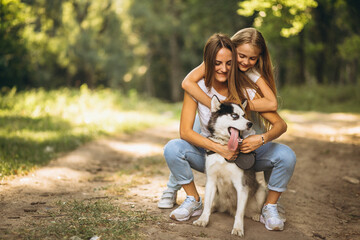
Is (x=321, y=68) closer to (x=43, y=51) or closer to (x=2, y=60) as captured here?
(x=43, y=51)

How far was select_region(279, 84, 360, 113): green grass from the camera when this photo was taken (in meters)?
18.3

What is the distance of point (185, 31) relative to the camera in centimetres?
2562

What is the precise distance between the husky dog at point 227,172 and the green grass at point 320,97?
603 inches

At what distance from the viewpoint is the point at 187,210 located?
3520 millimetres

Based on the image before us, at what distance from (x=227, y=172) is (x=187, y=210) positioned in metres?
0.63

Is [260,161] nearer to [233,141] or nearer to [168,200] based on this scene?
[233,141]

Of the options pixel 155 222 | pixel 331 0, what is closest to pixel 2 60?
pixel 155 222

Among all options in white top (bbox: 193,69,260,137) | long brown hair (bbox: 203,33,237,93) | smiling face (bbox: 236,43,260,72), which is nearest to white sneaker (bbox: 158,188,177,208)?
white top (bbox: 193,69,260,137)

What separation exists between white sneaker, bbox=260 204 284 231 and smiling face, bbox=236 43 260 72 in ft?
4.96

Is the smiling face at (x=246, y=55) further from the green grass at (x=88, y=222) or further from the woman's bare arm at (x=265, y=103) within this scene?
the green grass at (x=88, y=222)

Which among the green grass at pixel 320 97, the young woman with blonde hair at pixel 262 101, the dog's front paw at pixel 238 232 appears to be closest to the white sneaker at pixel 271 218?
the young woman with blonde hair at pixel 262 101

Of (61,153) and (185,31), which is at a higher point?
(185,31)

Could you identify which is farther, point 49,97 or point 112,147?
point 49,97

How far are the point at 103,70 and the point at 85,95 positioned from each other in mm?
10245
